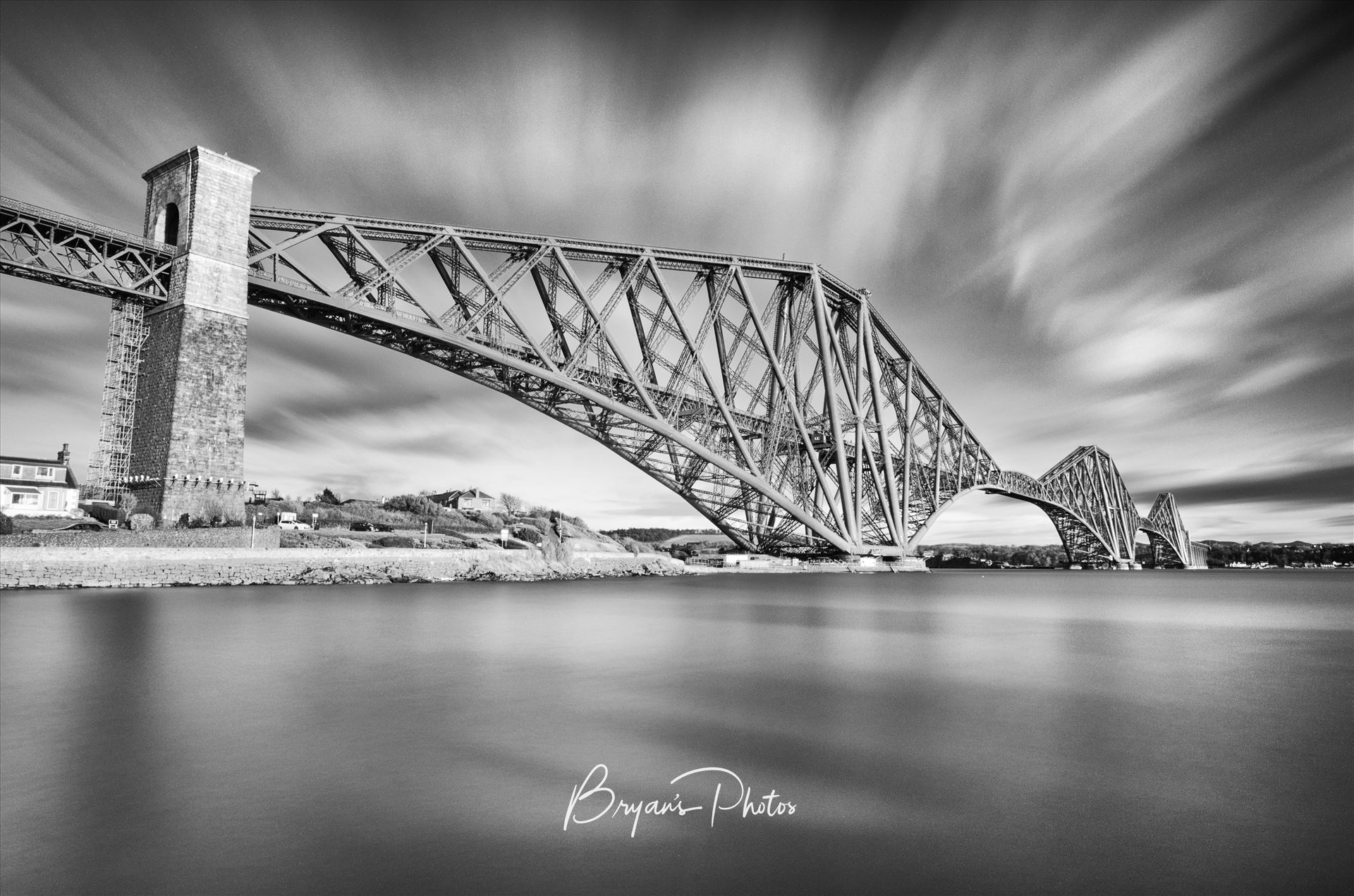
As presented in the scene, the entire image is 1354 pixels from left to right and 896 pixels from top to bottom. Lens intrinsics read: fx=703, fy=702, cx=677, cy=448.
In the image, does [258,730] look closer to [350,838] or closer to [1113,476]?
[350,838]

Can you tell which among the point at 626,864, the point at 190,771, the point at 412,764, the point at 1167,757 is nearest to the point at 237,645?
the point at 190,771

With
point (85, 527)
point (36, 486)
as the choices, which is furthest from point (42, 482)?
point (85, 527)

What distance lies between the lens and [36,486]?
109 feet

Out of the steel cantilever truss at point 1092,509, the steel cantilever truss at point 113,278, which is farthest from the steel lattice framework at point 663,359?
the steel cantilever truss at point 1092,509

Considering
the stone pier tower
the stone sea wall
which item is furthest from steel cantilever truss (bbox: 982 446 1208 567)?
the stone pier tower

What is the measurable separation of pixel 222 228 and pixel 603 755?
989 inches

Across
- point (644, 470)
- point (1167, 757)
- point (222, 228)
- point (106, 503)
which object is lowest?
point (1167, 757)

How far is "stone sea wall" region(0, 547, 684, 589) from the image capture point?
60.5 ft

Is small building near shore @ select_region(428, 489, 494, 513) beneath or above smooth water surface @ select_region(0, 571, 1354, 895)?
above

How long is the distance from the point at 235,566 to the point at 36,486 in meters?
20.5

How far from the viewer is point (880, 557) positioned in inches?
2066

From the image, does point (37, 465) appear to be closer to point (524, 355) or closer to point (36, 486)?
point (36, 486)

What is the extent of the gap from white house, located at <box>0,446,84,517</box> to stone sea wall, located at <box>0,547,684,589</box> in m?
14.9

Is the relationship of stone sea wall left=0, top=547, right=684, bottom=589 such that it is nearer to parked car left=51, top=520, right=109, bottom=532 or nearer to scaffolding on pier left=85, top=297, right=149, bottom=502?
parked car left=51, top=520, right=109, bottom=532
